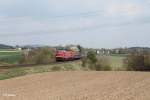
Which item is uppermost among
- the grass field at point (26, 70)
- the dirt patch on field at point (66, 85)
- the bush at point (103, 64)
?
the grass field at point (26, 70)

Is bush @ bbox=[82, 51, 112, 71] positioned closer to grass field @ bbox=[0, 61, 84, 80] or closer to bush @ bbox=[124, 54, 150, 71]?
bush @ bbox=[124, 54, 150, 71]

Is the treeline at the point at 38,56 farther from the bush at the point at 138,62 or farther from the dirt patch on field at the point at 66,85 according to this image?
the dirt patch on field at the point at 66,85

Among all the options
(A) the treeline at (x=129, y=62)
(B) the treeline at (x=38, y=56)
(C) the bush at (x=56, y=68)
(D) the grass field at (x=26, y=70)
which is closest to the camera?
(D) the grass field at (x=26, y=70)

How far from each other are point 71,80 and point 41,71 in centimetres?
998

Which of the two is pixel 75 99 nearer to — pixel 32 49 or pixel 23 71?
pixel 23 71

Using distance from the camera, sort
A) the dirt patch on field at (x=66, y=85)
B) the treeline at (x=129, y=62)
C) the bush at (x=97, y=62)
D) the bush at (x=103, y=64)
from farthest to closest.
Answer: the treeline at (x=129, y=62), the bush at (x=103, y=64), the bush at (x=97, y=62), the dirt patch on field at (x=66, y=85)

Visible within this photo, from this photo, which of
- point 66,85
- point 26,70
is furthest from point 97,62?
point 66,85

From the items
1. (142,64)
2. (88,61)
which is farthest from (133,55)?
(88,61)

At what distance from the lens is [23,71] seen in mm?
42688

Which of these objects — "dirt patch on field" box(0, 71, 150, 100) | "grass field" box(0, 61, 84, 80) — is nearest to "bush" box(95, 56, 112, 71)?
"grass field" box(0, 61, 84, 80)

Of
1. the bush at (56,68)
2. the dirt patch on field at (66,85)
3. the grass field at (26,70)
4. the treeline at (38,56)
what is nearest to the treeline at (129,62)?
the treeline at (38,56)

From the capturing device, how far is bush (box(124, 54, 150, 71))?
73.6 meters

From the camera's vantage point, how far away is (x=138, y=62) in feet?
249

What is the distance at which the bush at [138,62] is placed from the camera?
242 feet
